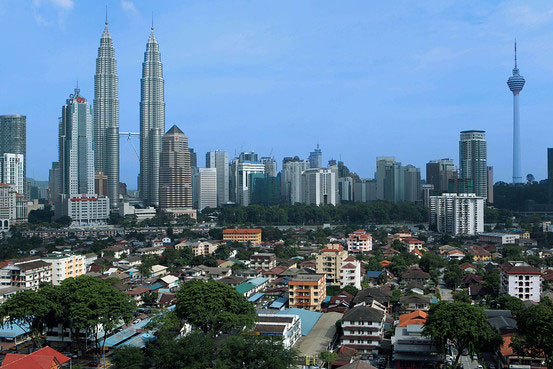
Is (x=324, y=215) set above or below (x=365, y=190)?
below

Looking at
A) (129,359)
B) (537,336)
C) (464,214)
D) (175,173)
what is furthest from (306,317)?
(175,173)

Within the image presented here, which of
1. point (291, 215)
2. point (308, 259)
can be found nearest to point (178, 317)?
point (308, 259)

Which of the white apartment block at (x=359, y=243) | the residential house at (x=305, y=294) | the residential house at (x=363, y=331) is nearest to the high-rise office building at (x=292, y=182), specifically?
the white apartment block at (x=359, y=243)

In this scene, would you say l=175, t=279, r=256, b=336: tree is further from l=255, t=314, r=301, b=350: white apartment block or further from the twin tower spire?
the twin tower spire

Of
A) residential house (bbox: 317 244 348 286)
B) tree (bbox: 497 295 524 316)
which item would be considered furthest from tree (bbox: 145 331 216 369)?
residential house (bbox: 317 244 348 286)

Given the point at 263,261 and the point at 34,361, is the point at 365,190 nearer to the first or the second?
the point at 263,261

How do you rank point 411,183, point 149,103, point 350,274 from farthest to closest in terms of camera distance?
point 149,103 < point 411,183 < point 350,274

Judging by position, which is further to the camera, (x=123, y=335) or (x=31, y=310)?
(x=123, y=335)
